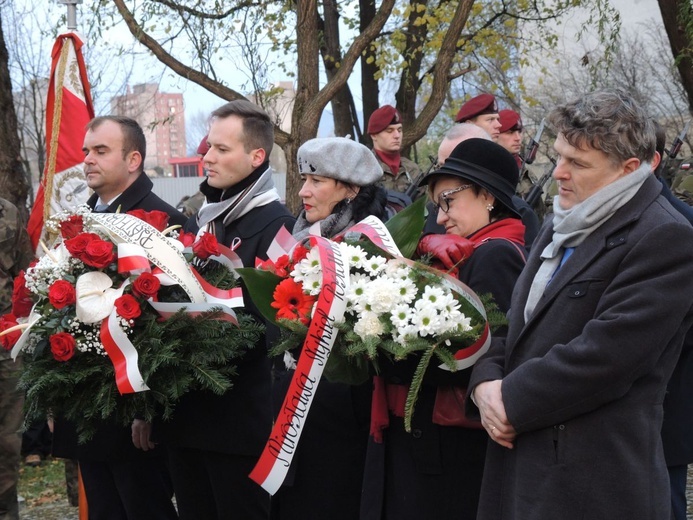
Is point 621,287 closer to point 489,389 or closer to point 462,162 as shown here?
point 489,389

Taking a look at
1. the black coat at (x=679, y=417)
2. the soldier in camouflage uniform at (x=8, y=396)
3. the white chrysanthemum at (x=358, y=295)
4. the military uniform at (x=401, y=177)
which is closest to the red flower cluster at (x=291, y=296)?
the white chrysanthemum at (x=358, y=295)

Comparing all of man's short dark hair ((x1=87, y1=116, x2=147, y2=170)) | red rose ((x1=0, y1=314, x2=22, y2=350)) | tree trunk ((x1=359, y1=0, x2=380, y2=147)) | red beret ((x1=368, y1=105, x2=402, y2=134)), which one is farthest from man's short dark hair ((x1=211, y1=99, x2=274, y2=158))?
tree trunk ((x1=359, y1=0, x2=380, y2=147))

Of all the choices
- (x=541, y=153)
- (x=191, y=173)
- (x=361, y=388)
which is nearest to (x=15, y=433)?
(x=361, y=388)

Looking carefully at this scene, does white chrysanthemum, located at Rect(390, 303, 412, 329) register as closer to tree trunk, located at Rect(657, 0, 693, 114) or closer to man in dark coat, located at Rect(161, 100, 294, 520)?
man in dark coat, located at Rect(161, 100, 294, 520)

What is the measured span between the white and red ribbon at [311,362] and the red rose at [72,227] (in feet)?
3.85

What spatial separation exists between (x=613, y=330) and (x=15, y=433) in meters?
4.40

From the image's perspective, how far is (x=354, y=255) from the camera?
130 inches

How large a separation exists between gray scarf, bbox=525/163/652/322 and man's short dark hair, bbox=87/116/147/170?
2.89 metres

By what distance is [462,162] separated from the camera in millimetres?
3666

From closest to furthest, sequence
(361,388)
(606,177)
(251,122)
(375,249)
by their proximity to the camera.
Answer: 1. (606,177)
2. (375,249)
3. (361,388)
4. (251,122)

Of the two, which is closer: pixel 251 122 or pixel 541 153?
pixel 251 122

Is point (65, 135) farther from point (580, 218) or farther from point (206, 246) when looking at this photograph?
point (580, 218)

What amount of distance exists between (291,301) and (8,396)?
11.0ft

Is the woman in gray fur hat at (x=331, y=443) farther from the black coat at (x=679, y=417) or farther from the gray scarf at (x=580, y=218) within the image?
the black coat at (x=679, y=417)
